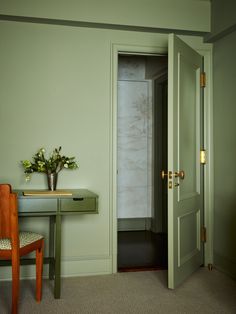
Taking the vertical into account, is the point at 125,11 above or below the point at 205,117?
above

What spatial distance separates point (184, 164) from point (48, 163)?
123 cm

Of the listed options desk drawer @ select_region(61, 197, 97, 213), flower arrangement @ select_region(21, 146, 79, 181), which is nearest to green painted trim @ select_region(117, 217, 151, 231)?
flower arrangement @ select_region(21, 146, 79, 181)

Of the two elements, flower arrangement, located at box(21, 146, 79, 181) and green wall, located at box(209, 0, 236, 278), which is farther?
green wall, located at box(209, 0, 236, 278)

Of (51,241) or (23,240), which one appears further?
(51,241)

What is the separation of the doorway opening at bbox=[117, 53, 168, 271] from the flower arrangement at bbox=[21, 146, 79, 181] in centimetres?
221

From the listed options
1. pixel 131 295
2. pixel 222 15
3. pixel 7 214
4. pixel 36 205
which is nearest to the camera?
pixel 7 214

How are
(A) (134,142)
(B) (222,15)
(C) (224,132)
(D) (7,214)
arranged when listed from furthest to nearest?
(A) (134,142), (C) (224,132), (B) (222,15), (D) (7,214)

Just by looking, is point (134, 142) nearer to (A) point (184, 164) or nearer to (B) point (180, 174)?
(A) point (184, 164)

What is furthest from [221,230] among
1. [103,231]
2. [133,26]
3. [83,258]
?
[133,26]

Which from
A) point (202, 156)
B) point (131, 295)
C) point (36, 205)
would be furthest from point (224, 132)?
point (36, 205)

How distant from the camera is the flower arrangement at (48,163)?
3.20 meters

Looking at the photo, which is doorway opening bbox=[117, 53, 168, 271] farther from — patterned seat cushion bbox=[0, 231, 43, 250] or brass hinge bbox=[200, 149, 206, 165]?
patterned seat cushion bbox=[0, 231, 43, 250]

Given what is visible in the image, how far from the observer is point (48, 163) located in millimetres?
3211

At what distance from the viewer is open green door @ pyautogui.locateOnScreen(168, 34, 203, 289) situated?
3.03 meters
